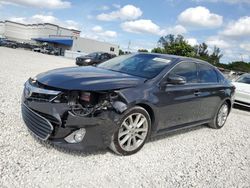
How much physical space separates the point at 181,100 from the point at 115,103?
1.58 metres

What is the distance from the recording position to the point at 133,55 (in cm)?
558

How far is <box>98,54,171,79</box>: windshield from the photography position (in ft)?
15.2

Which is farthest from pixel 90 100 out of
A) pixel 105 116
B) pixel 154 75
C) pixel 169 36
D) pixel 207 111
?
pixel 169 36

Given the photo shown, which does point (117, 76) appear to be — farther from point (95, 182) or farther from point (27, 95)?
point (95, 182)

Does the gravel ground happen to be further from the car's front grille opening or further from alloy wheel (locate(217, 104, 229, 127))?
alloy wheel (locate(217, 104, 229, 127))

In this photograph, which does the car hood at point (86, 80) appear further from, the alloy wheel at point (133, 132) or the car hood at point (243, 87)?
the car hood at point (243, 87)

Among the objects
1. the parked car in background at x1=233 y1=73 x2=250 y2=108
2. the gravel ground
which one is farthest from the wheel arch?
the parked car in background at x1=233 y1=73 x2=250 y2=108

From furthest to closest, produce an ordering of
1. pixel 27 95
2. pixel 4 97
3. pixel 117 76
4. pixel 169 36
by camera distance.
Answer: pixel 169 36
pixel 4 97
pixel 117 76
pixel 27 95

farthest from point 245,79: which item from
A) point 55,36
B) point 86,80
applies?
point 55,36

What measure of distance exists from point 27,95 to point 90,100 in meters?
1.04

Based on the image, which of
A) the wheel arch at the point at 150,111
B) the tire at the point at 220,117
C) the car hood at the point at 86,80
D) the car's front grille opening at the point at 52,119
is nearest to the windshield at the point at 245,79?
the tire at the point at 220,117

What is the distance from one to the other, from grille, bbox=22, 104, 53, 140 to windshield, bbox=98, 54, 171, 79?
1732mm

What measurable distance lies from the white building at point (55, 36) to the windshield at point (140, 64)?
47144 millimetres

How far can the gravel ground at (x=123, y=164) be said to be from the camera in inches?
128
